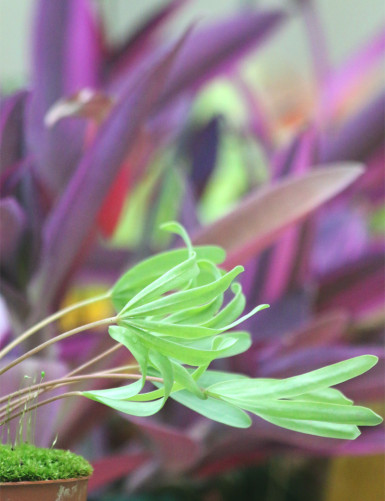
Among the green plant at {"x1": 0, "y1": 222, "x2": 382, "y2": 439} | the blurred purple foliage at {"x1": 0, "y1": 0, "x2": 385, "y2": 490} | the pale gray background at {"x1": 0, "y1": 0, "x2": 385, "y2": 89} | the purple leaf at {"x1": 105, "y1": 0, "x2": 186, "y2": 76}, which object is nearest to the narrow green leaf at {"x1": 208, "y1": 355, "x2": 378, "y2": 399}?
the green plant at {"x1": 0, "y1": 222, "x2": 382, "y2": 439}

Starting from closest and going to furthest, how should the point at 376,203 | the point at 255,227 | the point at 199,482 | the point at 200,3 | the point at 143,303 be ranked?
the point at 143,303 < the point at 255,227 < the point at 199,482 < the point at 376,203 < the point at 200,3

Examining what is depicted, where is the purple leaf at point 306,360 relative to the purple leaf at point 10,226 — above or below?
below

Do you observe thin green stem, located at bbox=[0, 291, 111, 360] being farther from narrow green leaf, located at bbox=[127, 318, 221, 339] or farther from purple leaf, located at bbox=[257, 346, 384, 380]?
purple leaf, located at bbox=[257, 346, 384, 380]

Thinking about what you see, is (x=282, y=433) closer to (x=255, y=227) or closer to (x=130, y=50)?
(x=255, y=227)

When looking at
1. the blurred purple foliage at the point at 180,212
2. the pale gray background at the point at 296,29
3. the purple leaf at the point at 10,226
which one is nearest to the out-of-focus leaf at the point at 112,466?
the blurred purple foliage at the point at 180,212

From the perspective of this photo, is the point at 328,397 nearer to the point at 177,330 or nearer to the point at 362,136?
the point at 177,330

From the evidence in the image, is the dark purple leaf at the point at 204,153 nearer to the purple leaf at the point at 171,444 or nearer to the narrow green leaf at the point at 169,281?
the purple leaf at the point at 171,444

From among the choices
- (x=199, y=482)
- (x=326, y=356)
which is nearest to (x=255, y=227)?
(x=326, y=356)
